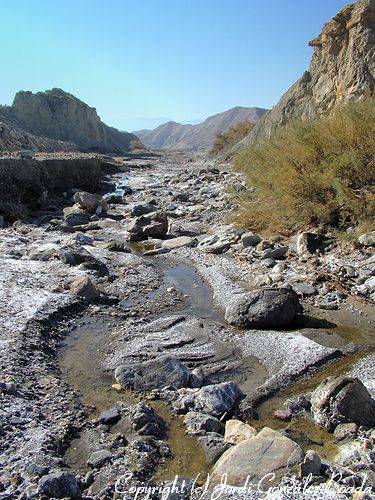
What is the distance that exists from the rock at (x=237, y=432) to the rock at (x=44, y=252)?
7.05 m

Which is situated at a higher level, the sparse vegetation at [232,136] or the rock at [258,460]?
the sparse vegetation at [232,136]

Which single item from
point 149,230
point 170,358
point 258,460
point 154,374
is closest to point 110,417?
point 154,374

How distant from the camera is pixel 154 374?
5.40 metres

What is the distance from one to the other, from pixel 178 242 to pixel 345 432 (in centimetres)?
835

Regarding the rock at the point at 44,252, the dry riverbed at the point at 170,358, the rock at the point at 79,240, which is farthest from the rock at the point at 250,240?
the rock at the point at 44,252

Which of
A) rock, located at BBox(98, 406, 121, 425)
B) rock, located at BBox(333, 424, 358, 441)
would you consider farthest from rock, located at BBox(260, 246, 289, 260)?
rock, located at BBox(98, 406, 121, 425)

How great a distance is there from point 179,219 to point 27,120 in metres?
62.7

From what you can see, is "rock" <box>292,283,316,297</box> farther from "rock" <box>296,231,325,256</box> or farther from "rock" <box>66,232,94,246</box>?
"rock" <box>66,232,94,246</box>

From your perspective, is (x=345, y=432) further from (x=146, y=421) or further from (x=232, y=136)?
(x=232, y=136)

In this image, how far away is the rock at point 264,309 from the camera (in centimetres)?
688

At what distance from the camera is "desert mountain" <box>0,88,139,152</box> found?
69.4 m

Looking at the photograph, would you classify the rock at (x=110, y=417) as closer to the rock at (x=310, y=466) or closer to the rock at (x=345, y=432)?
the rock at (x=310, y=466)

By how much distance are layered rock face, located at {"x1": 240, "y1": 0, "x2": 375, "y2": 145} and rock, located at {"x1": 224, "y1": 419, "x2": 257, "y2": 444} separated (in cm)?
1835

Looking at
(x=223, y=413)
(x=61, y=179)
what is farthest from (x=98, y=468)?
(x=61, y=179)
